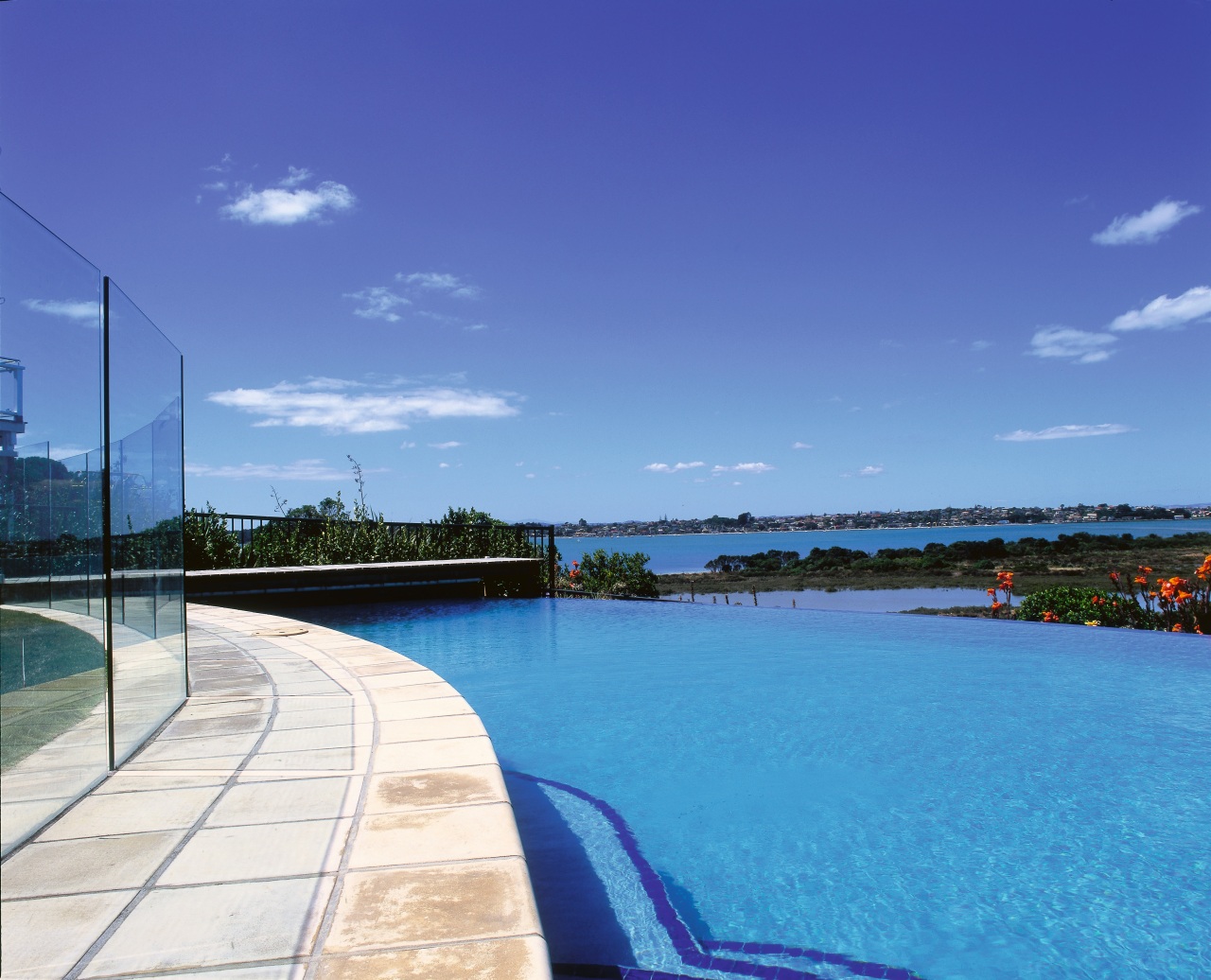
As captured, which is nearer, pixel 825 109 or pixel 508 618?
pixel 508 618

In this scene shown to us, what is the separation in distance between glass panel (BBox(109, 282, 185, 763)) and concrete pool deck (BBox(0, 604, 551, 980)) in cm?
27

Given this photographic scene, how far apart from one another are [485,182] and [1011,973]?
45.0 feet

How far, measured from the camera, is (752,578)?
1404 inches

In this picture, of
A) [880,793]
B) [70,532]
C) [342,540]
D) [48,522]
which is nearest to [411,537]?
[342,540]

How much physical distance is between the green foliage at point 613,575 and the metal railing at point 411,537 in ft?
2.78

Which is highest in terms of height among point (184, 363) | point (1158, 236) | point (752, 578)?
point (1158, 236)

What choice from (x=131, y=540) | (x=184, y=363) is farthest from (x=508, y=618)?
(x=131, y=540)

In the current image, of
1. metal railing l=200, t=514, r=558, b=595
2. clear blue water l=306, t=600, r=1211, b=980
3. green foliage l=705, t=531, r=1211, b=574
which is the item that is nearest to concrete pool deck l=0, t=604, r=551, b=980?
clear blue water l=306, t=600, r=1211, b=980

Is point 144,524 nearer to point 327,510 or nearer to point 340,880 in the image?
point 340,880

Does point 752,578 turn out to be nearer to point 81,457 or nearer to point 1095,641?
point 1095,641

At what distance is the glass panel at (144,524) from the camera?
10.2 feet

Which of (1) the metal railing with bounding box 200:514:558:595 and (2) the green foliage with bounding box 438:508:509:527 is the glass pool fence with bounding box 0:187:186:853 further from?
(2) the green foliage with bounding box 438:508:509:527

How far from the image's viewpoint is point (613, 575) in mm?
14023

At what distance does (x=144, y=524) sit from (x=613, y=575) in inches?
423
